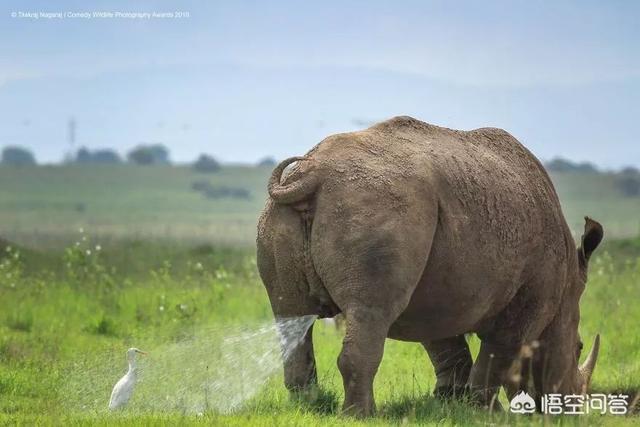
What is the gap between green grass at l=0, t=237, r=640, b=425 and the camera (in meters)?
9.53

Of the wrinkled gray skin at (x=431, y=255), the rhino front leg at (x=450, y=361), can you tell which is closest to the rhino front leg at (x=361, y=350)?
the wrinkled gray skin at (x=431, y=255)

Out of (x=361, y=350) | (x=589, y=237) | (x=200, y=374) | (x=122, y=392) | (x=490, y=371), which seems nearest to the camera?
(x=361, y=350)

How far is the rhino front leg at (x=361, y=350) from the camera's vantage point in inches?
351

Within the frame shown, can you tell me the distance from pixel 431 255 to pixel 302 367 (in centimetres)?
123

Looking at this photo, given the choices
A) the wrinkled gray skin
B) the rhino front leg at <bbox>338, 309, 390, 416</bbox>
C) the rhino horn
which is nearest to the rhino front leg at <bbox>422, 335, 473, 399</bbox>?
the wrinkled gray skin

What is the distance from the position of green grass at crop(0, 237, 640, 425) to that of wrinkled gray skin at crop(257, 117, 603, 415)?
51cm

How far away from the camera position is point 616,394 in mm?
12789

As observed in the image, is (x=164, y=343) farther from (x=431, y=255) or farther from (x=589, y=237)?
(x=431, y=255)

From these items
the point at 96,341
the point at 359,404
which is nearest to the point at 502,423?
the point at 359,404

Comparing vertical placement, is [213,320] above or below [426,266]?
below

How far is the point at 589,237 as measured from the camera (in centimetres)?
1138

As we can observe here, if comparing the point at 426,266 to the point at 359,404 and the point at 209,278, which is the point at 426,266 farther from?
the point at 209,278

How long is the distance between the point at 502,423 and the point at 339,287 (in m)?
1.68

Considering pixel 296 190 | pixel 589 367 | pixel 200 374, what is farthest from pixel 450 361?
pixel 296 190
